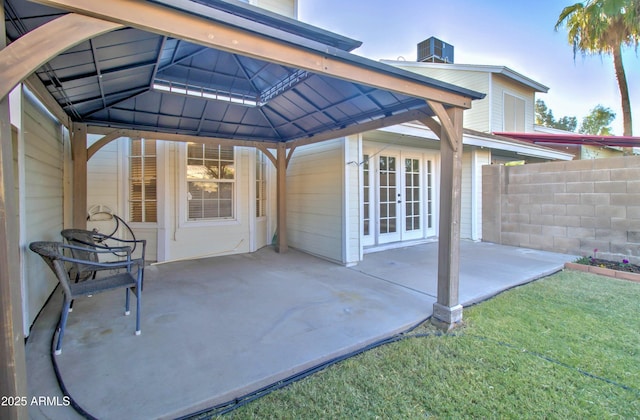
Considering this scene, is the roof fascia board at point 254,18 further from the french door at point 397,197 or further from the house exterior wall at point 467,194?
the house exterior wall at point 467,194

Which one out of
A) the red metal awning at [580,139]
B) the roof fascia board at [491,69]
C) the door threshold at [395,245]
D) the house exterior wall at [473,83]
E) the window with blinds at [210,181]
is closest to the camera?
the window with blinds at [210,181]

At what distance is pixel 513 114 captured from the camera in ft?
34.8

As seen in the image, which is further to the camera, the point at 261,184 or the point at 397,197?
the point at 261,184

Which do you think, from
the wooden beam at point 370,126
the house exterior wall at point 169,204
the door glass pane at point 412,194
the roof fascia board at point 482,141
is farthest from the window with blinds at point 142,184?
the door glass pane at point 412,194

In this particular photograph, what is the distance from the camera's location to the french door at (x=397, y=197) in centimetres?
658

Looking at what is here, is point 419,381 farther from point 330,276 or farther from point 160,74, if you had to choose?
point 160,74

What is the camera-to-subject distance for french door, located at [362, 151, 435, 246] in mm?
6582

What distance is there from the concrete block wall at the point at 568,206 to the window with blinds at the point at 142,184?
736cm

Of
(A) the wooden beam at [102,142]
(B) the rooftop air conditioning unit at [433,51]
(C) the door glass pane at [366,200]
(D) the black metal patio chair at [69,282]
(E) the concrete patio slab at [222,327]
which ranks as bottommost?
(E) the concrete patio slab at [222,327]

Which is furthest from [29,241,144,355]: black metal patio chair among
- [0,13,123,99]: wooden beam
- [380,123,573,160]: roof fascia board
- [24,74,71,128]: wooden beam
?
[380,123,573,160]: roof fascia board

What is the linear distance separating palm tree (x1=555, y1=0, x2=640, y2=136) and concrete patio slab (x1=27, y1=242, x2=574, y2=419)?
25.7ft

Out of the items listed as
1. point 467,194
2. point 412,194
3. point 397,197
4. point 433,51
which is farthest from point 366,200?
point 433,51

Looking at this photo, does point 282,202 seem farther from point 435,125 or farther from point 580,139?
point 580,139

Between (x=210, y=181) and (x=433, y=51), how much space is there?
33.0 feet
